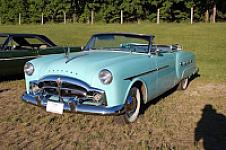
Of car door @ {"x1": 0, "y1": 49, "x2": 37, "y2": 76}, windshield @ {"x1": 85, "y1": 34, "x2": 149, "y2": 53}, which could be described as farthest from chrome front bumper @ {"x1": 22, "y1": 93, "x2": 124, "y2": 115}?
car door @ {"x1": 0, "y1": 49, "x2": 37, "y2": 76}

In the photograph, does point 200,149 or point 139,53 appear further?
point 139,53

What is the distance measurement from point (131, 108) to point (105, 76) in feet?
2.66

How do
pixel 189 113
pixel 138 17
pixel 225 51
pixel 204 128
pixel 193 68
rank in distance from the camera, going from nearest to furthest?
pixel 204 128
pixel 189 113
pixel 193 68
pixel 225 51
pixel 138 17

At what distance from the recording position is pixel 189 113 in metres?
6.15

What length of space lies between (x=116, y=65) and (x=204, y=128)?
1.64 metres

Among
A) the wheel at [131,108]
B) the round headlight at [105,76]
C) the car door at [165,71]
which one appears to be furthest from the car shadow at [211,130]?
the round headlight at [105,76]

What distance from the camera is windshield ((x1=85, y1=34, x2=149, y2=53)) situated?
6.41 metres

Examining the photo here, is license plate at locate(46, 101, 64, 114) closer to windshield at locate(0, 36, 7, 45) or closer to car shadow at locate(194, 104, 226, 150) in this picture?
car shadow at locate(194, 104, 226, 150)

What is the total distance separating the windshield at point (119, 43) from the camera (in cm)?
641

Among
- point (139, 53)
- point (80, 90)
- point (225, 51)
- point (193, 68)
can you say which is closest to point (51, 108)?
point (80, 90)

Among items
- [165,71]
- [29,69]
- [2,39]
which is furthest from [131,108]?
[2,39]

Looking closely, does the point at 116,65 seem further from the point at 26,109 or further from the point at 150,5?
the point at 150,5

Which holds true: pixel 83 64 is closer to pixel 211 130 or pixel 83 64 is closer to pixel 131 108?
pixel 131 108

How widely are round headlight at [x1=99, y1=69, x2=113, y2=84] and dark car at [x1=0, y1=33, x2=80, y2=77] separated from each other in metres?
4.16
